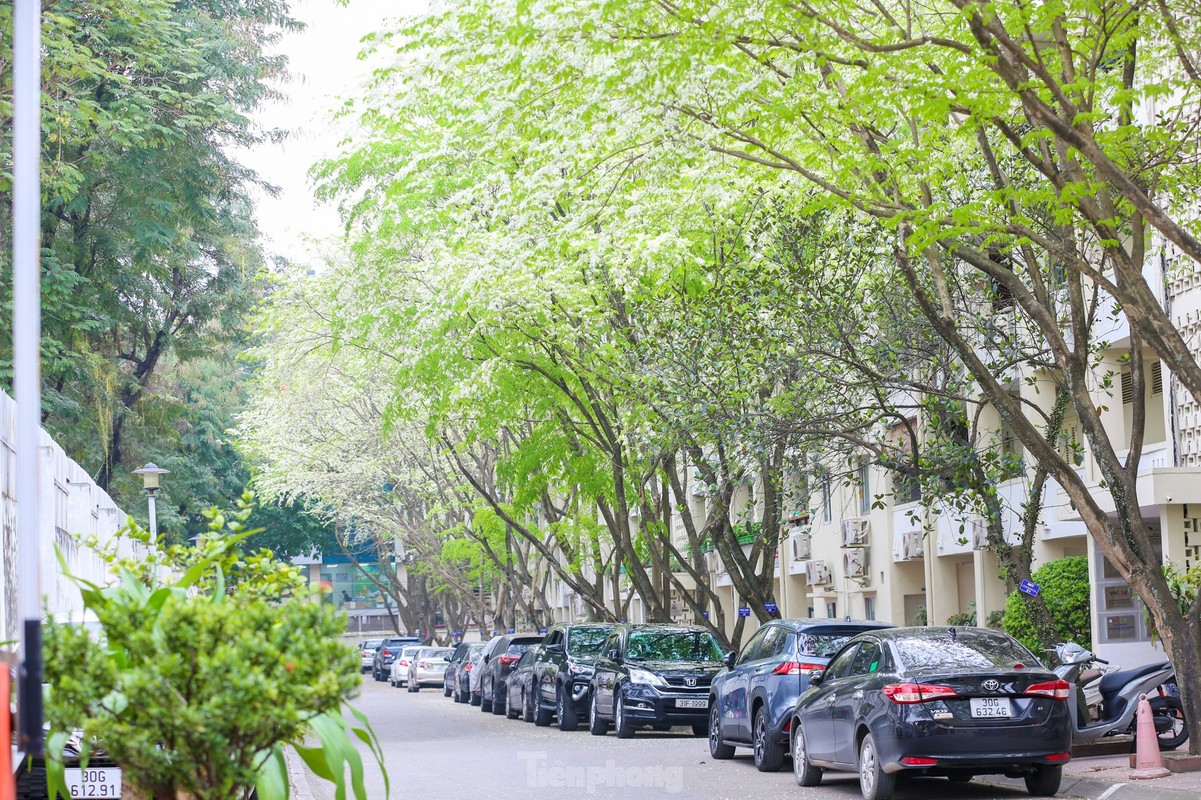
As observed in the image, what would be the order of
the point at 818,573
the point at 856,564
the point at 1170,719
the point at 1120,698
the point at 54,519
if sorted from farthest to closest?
1. the point at 818,573
2. the point at 856,564
3. the point at 54,519
4. the point at 1120,698
5. the point at 1170,719

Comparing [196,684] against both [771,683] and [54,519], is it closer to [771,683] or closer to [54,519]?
[771,683]

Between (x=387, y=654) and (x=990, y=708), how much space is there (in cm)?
5716

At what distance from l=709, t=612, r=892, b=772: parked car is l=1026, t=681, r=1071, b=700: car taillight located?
355 centimetres

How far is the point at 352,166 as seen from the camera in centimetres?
2766

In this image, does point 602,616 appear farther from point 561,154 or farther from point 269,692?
point 269,692

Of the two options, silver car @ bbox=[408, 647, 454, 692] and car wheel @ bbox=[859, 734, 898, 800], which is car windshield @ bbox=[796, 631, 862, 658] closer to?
car wheel @ bbox=[859, 734, 898, 800]

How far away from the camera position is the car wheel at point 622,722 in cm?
2238

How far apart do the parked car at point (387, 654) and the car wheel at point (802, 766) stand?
51346 millimetres

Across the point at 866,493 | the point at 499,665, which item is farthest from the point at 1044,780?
the point at 866,493

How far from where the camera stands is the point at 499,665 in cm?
3444

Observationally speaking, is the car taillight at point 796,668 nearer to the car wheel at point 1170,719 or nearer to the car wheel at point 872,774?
the car wheel at point 872,774

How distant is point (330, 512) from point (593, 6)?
44976mm

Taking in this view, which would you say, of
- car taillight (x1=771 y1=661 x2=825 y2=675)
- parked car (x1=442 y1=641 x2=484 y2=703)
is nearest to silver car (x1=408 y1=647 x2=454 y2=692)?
parked car (x1=442 y1=641 x2=484 y2=703)

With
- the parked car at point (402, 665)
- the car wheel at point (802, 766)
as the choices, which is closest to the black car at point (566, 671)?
the car wheel at point (802, 766)
